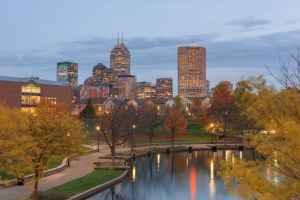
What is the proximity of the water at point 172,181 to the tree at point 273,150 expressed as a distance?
73.1 ft

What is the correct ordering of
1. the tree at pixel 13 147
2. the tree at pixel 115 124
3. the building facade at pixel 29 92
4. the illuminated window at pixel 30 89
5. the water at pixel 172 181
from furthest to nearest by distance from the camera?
the illuminated window at pixel 30 89 → the building facade at pixel 29 92 → the tree at pixel 115 124 → the water at pixel 172 181 → the tree at pixel 13 147

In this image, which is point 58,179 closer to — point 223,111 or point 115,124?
point 115,124

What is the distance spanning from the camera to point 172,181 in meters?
46.6

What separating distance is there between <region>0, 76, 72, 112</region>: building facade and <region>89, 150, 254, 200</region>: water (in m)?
57.7

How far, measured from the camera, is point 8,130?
1049 inches

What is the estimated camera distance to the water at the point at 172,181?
3800 cm

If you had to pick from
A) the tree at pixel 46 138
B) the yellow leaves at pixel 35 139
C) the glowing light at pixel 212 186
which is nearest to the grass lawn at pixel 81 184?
the tree at pixel 46 138

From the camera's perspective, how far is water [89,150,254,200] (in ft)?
125

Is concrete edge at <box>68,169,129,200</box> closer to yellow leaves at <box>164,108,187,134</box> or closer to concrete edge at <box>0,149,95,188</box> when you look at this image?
concrete edge at <box>0,149,95,188</box>

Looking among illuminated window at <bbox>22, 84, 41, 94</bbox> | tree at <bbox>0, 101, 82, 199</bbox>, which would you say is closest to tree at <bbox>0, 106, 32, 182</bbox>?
tree at <bbox>0, 101, 82, 199</bbox>

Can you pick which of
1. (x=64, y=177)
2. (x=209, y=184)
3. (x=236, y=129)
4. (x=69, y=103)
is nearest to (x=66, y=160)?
(x=64, y=177)

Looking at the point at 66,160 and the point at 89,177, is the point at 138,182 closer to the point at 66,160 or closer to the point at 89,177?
the point at 89,177

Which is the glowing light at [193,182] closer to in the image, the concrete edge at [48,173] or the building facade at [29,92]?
the concrete edge at [48,173]

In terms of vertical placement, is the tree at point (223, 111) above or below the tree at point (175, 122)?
above
